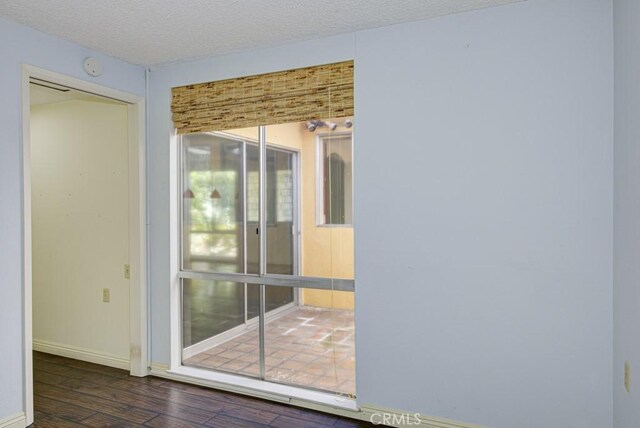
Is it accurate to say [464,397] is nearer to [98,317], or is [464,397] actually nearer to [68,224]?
[98,317]

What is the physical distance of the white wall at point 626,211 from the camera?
1773mm

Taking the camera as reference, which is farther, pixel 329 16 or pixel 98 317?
pixel 98 317

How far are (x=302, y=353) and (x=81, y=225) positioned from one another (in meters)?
2.36

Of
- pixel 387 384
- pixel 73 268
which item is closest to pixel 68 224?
pixel 73 268

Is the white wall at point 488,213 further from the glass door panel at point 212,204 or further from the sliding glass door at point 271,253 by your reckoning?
the glass door panel at point 212,204

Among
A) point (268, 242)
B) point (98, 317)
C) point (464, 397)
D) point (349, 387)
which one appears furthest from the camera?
point (98, 317)

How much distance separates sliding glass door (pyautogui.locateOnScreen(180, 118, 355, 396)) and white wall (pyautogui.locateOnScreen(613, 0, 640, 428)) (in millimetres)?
1501

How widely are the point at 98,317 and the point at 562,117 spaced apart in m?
3.91

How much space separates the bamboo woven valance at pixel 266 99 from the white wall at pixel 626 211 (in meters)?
1.48

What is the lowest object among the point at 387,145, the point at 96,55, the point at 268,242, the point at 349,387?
the point at 349,387

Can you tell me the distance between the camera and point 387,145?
104 inches

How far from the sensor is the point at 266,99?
3.02 meters

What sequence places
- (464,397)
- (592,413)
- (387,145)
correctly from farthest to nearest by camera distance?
(387,145), (464,397), (592,413)

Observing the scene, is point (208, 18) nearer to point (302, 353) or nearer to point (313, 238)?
point (313, 238)
